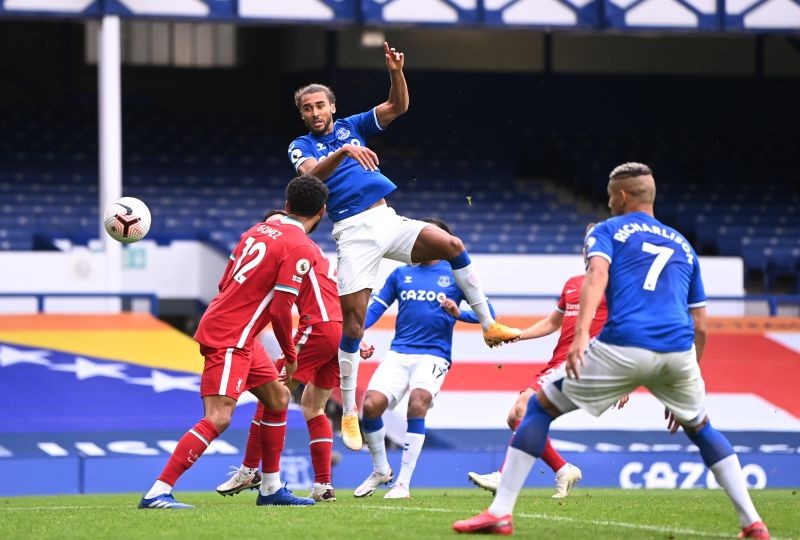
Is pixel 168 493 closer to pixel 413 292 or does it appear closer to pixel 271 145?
pixel 413 292

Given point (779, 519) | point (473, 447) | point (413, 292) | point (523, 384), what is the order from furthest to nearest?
1. point (523, 384)
2. point (473, 447)
3. point (413, 292)
4. point (779, 519)

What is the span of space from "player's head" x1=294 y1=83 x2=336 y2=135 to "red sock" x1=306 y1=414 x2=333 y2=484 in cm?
211

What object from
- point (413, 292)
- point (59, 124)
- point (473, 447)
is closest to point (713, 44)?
point (59, 124)

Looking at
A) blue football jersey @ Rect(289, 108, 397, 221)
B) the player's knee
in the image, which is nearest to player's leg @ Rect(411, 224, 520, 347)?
blue football jersey @ Rect(289, 108, 397, 221)

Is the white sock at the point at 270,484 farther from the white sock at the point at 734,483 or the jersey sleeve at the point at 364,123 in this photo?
the white sock at the point at 734,483

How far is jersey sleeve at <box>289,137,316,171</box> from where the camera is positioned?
1045 cm

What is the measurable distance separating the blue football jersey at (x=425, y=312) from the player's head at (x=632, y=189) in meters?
4.49

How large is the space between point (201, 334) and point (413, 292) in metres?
3.46

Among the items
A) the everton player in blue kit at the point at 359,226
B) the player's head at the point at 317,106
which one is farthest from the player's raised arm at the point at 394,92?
the player's head at the point at 317,106

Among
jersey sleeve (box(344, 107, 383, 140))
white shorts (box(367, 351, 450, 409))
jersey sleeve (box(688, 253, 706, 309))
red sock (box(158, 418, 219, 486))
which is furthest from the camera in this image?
white shorts (box(367, 351, 450, 409))

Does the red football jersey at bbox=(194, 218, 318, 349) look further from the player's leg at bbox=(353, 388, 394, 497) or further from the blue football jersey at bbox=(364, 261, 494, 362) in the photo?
the blue football jersey at bbox=(364, 261, 494, 362)

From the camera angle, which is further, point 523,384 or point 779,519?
point 523,384

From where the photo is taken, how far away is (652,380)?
7.49m

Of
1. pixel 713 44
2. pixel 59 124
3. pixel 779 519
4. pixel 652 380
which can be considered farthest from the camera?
pixel 713 44
